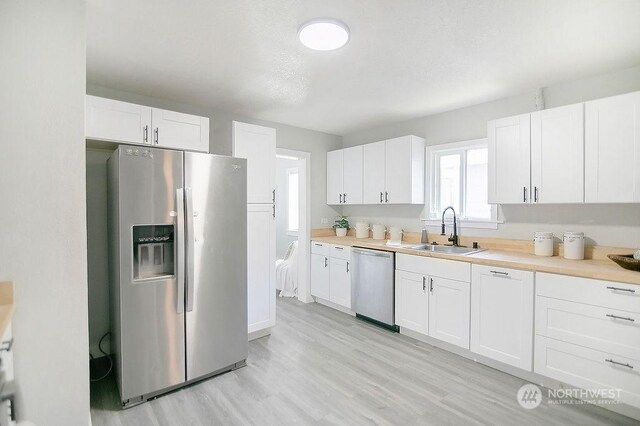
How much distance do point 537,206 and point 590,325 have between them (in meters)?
1.23

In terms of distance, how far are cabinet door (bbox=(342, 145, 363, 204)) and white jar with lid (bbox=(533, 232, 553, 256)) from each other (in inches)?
83.1

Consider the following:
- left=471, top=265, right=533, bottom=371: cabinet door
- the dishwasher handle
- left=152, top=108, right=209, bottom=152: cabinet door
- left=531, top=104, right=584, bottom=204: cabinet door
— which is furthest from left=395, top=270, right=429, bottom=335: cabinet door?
left=152, top=108, right=209, bottom=152: cabinet door

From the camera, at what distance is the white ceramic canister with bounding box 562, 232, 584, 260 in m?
2.57

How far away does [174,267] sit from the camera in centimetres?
227

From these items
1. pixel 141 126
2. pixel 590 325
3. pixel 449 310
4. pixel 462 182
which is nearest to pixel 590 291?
pixel 590 325

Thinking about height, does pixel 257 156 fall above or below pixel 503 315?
above

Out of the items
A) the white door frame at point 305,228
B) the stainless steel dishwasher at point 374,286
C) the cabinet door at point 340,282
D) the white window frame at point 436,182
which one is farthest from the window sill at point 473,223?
the white door frame at point 305,228

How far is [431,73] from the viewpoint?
253cm

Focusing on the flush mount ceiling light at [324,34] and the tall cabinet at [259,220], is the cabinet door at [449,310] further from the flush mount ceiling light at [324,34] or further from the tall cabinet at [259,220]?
the flush mount ceiling light at [324,34]

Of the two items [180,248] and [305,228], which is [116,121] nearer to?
[180,248]

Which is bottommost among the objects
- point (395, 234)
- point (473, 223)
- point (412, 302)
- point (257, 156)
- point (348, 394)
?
point (348, 394)

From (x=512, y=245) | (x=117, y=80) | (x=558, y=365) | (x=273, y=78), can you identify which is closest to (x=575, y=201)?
(x=512, y=245)

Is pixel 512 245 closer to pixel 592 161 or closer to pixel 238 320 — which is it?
pixel 592 161

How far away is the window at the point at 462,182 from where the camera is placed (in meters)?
3.37
